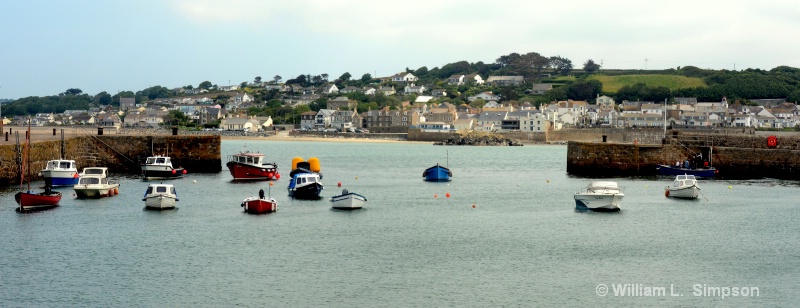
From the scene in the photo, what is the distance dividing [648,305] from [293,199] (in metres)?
23.9

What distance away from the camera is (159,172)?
5353 centimetres

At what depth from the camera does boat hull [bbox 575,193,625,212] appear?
39.1 meters

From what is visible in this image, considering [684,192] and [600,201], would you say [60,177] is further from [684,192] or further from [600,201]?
[684,192]

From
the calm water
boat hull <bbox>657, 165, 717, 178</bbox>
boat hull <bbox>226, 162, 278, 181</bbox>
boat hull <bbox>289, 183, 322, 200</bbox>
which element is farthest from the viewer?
boat hull <bbox>657, 165, 717, 178</bbox>

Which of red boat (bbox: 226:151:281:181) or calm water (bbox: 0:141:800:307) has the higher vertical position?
red boat (bbox: 226:151:281:181)

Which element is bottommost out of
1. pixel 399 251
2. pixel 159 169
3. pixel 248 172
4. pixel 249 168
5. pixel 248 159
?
pixel 399 251

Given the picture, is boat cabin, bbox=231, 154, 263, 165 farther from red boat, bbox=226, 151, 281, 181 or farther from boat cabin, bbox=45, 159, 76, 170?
boat cabin, bbox=45, 159, 76, 170

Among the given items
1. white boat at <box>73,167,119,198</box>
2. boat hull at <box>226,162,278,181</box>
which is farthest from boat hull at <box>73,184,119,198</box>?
boat hull at <box>226,162,278,181</box>

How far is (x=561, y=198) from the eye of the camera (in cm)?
4559

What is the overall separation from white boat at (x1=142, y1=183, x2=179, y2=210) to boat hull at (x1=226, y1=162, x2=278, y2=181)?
1417 cm

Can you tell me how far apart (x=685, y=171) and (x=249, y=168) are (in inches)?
1045

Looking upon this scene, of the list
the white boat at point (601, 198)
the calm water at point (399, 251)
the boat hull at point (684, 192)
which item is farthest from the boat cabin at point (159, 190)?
the boat hull at point (684, 192)

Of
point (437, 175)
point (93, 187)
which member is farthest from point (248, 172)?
point (93, 187)

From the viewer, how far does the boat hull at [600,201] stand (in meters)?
39.1
